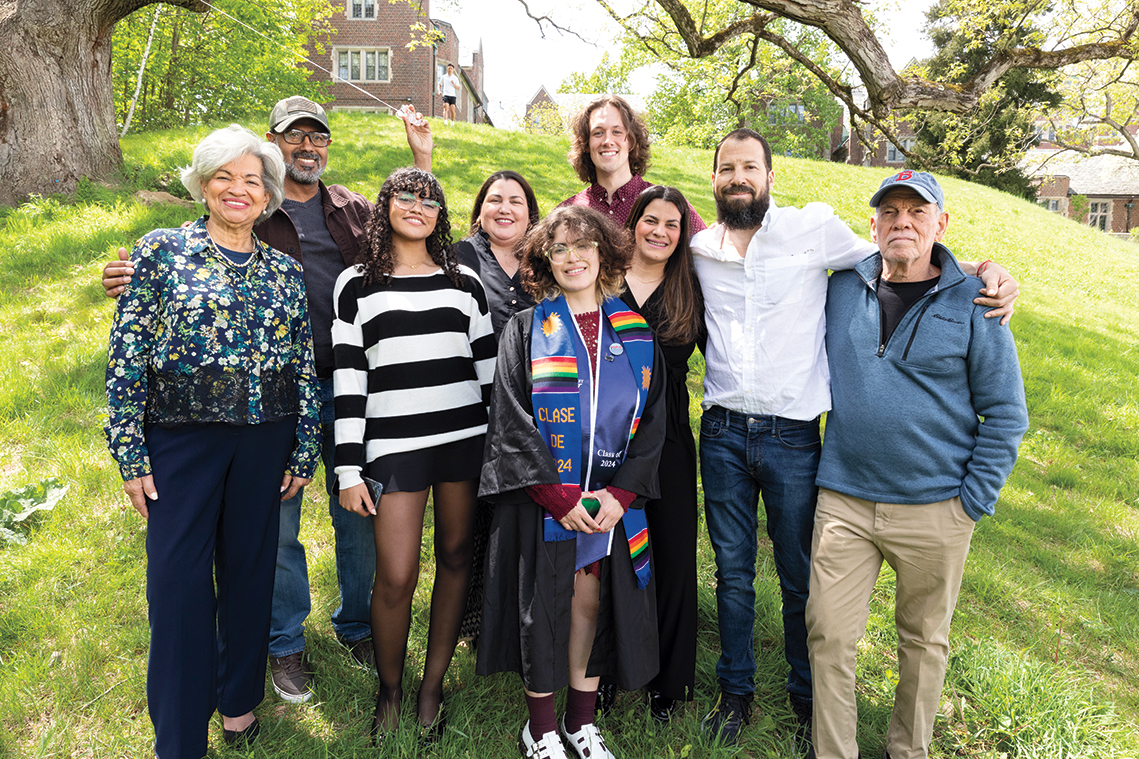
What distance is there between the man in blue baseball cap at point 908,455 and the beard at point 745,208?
1.63 feet

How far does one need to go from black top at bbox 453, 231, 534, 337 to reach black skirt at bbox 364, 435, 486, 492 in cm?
58

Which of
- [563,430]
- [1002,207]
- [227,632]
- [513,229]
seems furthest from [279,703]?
[1002,207]

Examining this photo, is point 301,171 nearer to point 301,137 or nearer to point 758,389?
point 301,137

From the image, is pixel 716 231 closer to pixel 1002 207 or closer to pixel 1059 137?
pixel 1002 207

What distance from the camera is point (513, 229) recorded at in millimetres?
3342

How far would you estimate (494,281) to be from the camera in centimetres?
325

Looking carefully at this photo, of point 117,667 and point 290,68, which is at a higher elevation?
point 290,68

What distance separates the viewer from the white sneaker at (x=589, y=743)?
2.69 m

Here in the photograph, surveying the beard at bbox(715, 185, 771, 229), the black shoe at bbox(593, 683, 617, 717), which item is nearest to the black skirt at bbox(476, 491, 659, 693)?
the black shoe at bbox(593, 683, 617, 717)

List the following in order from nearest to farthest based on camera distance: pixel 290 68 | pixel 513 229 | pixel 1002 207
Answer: pixel 513 229
pixel 1002 207
pixel 290 68

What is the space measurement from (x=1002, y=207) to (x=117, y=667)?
20164mm

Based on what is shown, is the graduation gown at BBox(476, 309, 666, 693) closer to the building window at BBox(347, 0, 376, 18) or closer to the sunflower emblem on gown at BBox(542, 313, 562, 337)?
the sunflower emblem on gown at BBox(542, 313, 562, 337)

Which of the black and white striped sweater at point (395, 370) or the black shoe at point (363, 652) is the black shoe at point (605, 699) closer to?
the black shoe at point (363, 652)

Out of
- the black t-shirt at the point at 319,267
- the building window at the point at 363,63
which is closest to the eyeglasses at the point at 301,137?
the black t-shirt at the point at 319,267
